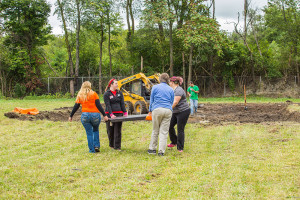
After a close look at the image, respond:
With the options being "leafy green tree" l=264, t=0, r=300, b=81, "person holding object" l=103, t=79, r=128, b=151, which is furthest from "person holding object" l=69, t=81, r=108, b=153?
"leafy green tree" l=264, t=0, r=300, b=81

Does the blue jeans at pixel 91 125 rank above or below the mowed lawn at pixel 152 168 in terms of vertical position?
above

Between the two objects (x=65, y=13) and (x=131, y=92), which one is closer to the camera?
(x=131, y=92)

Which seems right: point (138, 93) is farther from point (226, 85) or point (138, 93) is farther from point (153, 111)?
point (226, 85)

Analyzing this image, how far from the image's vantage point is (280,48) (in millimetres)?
37906

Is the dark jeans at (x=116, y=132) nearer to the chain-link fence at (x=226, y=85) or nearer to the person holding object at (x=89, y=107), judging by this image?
the person holding object at (x=89, y=107)

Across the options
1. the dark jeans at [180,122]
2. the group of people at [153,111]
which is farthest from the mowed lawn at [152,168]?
the group of people at [153,111]

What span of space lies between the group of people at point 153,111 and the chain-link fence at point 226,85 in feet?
93.2

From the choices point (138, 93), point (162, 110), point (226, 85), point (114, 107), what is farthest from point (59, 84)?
point (162, 110)

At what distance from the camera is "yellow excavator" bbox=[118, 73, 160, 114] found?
18.0 m

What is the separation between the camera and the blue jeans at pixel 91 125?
806 cm

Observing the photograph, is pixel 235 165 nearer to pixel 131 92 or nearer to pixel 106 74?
pixel 131 92

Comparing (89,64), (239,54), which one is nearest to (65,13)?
(89,64)

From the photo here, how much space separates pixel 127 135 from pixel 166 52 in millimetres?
27431

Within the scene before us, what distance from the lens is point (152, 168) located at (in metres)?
6.78
